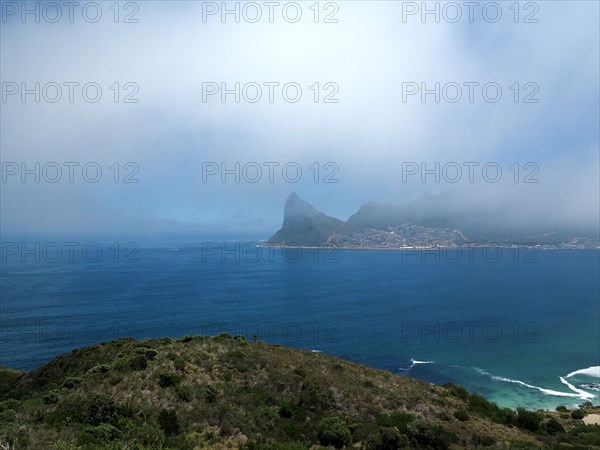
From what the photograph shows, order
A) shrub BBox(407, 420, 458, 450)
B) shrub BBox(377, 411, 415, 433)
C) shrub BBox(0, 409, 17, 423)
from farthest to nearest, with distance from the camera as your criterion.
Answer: shrub BBox(377, 411, 415, 433), shrub BBox(407, 420, 458, 450), shrub BBox(0, 409, 17, 423)

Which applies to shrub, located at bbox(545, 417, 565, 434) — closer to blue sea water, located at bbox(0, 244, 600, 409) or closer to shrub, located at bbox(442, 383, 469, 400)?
shrub, located at bbox(442, 383, 469, 400)

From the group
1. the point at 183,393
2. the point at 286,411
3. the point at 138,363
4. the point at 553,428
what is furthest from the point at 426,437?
the point at 138,363

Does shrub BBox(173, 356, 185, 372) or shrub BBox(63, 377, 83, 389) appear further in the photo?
shrub BBox(173, 356, 185, 372)

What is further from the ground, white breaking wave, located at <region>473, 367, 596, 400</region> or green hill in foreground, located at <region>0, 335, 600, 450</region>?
green hill in foreground, located at <region>0, 335, 600, 450</region>

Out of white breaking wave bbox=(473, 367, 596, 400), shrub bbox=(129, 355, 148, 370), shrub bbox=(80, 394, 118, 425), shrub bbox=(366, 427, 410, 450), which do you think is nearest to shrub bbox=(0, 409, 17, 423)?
shrub bbox=(80, 394, 118, 425)

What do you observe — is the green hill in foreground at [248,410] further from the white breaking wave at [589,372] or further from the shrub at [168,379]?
the white breaking wave at [589,372]
